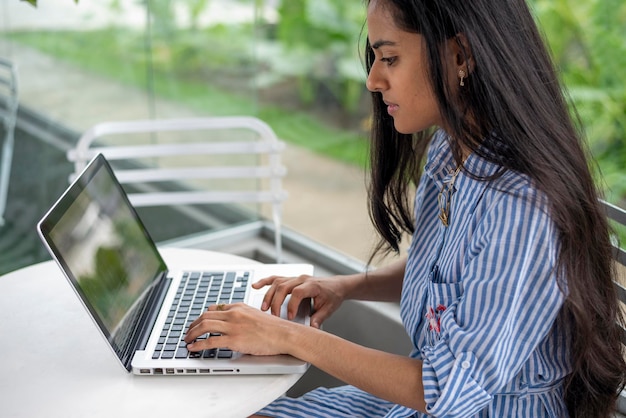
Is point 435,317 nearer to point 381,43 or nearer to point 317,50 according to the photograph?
point 381,43

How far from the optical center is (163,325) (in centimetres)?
131

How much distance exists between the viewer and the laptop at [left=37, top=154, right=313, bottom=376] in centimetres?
117

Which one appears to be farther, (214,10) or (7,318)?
(214,10)

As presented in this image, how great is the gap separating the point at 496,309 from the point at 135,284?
0.61m

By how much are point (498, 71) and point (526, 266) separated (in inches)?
10.6

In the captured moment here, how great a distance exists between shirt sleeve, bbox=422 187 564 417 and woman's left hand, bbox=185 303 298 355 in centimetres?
23

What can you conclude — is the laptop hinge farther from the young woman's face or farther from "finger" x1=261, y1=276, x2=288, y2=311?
the young woman's face

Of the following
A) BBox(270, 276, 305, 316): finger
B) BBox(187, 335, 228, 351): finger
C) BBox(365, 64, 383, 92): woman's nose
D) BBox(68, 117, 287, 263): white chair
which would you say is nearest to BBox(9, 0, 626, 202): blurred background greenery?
BBox(365, 64, 383, 92): woman's nose

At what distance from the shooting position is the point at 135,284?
1.35 m

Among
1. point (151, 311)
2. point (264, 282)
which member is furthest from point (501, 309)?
point (151, 311)

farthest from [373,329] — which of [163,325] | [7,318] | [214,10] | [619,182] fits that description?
[619,182]

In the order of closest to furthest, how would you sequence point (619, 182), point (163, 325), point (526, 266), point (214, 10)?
1. point (526, 266)
2. point (163, 325)
3. point (214, 10)
4. point (619, 182)

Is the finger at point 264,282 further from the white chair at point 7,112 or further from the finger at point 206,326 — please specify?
the white chair at point 7,112

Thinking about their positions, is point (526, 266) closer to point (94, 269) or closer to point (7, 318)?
point (94, 269)
